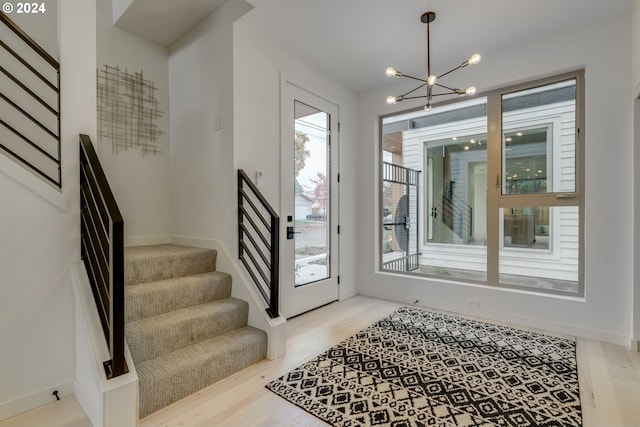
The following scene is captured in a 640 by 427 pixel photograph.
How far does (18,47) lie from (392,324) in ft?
13.2

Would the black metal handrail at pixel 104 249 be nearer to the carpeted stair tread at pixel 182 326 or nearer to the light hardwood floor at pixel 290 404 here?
the carpeted stair tread at pixel 182 326

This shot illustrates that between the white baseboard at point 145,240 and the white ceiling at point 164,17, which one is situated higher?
the white ceiling at point 164,17

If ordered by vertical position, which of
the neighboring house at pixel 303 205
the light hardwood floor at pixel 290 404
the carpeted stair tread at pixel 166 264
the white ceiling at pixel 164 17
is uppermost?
the white ceiling at pixel 164 17

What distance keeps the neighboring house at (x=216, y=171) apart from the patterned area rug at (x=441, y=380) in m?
0.75

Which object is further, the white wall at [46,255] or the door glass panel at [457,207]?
the door glass panel at [457,207]

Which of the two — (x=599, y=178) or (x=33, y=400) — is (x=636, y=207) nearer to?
(x=599, y=178)

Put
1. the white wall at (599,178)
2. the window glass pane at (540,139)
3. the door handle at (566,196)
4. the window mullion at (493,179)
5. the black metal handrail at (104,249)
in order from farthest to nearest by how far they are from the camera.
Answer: the window mullion at (493,179)
the window glass pane at (540,139)
the door handle at (566,196)
the white wall at (599,178)
the black metal handrail at (104,249)

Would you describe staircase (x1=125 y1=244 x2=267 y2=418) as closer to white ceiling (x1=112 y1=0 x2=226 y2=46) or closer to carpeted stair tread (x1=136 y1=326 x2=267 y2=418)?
carpeted stair tread (x1=136 y1=326 x2=267 y2=418)

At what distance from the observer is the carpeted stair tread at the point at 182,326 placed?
193 cm

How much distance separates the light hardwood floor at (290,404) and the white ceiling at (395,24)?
9.30ft

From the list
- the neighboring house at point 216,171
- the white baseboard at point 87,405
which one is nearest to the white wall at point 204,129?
the neighboring house at point 216,171

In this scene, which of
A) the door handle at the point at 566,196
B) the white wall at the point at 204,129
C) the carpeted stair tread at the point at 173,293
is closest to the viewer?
the carpeted stair tread at the point at 173,293

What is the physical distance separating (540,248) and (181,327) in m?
3.58

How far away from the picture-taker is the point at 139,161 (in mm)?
3287
